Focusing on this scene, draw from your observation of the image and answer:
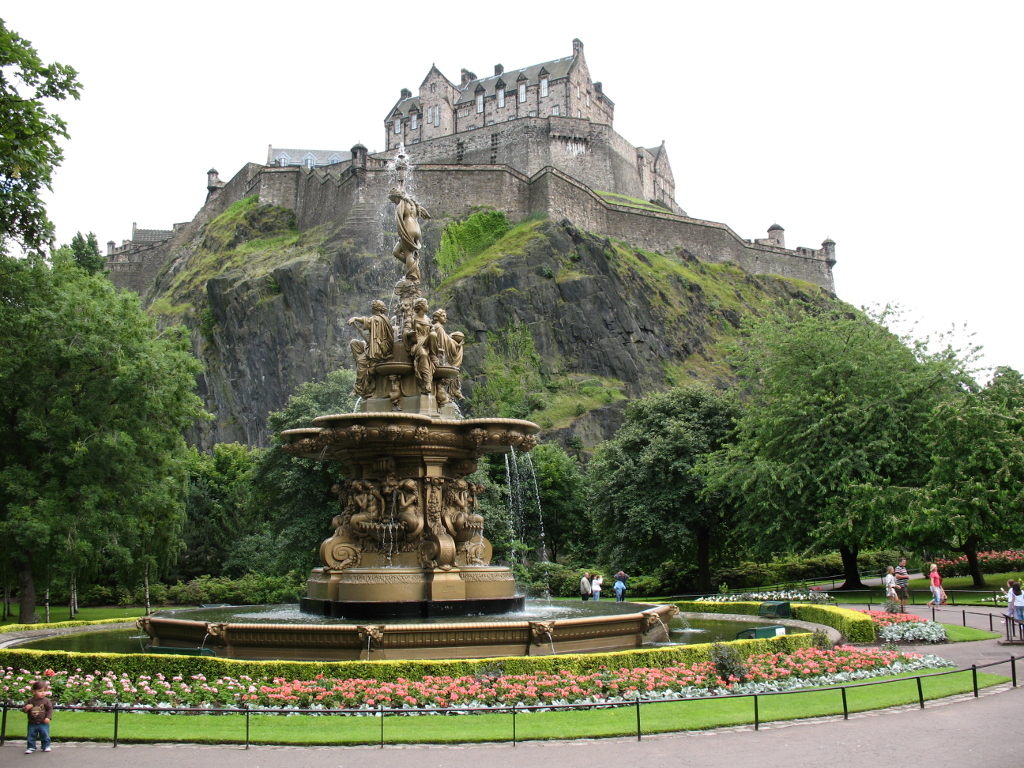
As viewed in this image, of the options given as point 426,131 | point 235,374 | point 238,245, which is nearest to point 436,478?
point 235,374

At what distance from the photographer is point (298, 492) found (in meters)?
29.3

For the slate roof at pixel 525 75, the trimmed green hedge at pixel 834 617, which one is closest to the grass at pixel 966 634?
the trimmed green hedge at pixel 834 617

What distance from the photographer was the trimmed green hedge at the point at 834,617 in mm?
14500

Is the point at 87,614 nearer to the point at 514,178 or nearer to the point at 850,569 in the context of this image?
the point at 850,569

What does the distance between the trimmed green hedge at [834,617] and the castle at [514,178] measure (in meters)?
53.4

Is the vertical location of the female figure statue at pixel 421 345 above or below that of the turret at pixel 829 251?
below

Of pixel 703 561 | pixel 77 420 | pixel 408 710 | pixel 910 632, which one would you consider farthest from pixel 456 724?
pixel 703 561

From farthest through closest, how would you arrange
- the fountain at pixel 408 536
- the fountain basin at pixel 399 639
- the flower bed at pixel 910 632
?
1. the flower bed at pixel 910 632
2. the fountain at pixel 408 536
3. the fountain basin at pixel 399 639

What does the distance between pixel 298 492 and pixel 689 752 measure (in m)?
23.3

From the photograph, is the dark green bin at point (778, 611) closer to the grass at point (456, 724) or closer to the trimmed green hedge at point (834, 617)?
the trimmed green hedge at point (834, 617)

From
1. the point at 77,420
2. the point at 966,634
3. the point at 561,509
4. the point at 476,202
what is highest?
the point at 476,202

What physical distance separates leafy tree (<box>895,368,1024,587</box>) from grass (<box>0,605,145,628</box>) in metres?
24.1

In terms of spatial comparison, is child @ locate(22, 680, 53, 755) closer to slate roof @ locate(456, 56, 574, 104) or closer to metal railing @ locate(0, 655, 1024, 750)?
metal railing @ locate(0, 655, 1024, 750)

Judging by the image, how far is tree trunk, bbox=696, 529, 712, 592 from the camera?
31.9 m
